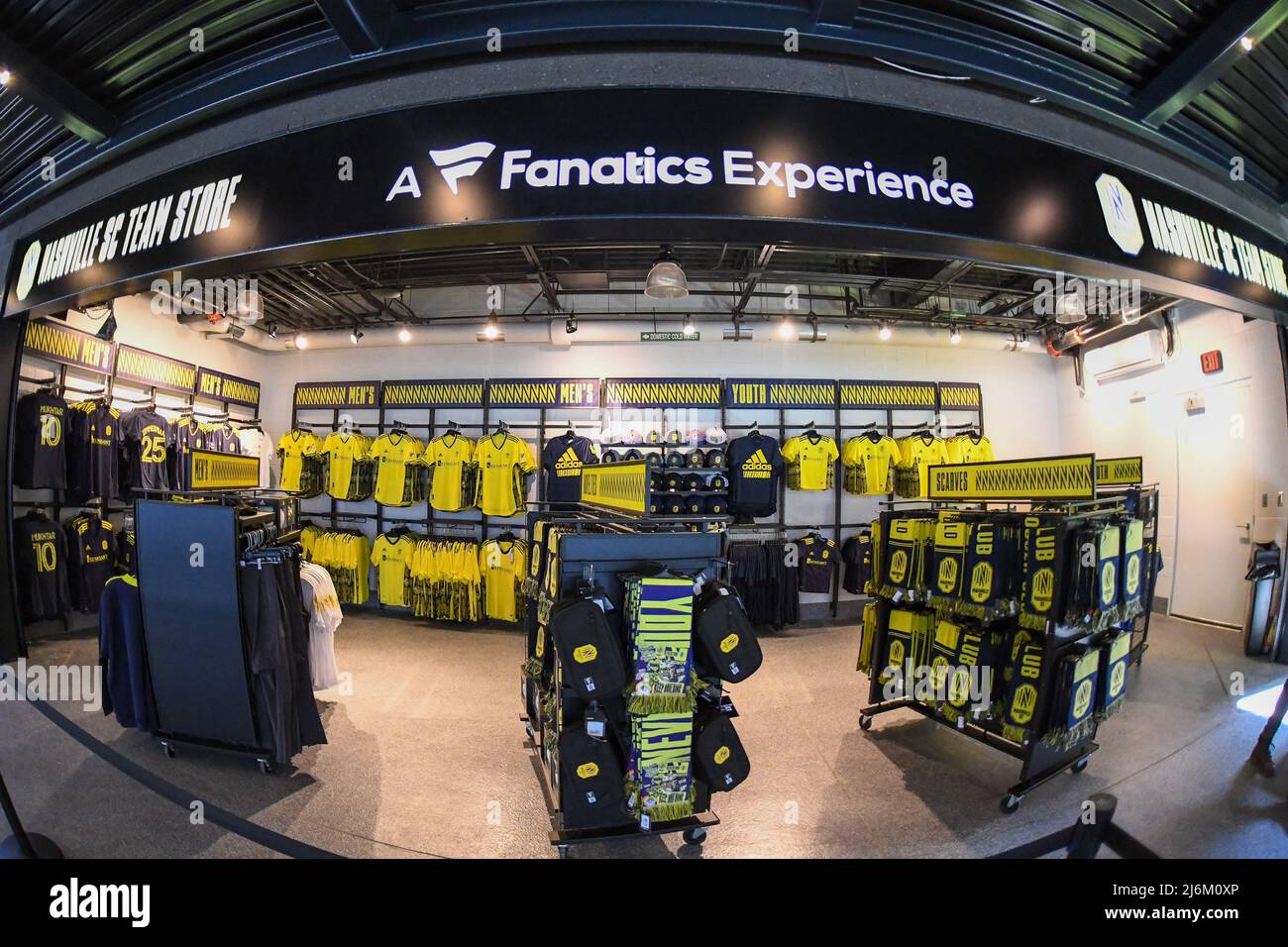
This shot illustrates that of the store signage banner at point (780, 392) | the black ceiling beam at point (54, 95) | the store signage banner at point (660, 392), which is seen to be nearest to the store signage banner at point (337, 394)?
the store signage banner at point (660, 392)

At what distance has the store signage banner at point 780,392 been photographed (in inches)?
239

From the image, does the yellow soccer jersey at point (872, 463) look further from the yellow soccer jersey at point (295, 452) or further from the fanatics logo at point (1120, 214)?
the yellow soccer jersey at point (295, 452)

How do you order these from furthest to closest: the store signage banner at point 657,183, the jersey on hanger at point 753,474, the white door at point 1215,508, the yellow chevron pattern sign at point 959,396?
the yellow chevron pattern sign at point 959,396 < the jersey on hanger at point 753,474 < the white door at point 1215,508 < the store signage banner at point 657,183

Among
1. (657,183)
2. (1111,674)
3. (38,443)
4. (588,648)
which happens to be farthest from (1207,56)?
(38,443)

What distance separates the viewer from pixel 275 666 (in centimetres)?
262

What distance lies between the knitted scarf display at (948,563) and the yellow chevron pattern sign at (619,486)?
82.0 inches

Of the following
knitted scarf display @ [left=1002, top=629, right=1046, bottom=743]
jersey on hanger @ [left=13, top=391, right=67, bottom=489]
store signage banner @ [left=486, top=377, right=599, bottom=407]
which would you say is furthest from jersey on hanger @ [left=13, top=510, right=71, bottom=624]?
knitted scarf display @ [left=1002, top=629, right=1046, bottom=743]

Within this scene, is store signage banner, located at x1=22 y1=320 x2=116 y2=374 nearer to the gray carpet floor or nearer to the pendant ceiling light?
the gray carpet floor

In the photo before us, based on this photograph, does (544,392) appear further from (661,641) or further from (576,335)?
(661,641)

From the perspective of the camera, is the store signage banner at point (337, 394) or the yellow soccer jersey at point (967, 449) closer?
the yellow soccer jersey at point (967, 449)

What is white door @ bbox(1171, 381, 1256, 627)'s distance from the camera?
5.30 metres

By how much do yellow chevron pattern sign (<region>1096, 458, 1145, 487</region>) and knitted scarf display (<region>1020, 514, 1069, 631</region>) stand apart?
2672 mm

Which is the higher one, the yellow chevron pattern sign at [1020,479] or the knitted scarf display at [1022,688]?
the yellow chevron pattern sign at [1020,479]
